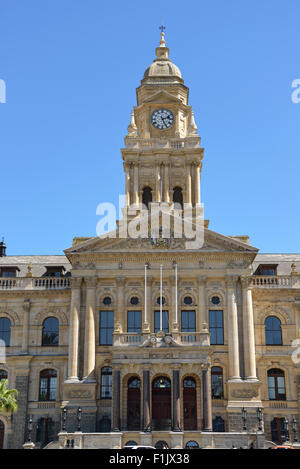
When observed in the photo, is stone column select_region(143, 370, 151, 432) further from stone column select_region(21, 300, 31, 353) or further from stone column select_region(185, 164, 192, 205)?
stone column select_region(185, 164, 192, 205)

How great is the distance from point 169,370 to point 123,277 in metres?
9.91

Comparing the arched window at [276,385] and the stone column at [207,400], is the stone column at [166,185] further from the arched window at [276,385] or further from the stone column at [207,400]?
the stone column at [207,400]

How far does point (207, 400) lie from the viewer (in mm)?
51250

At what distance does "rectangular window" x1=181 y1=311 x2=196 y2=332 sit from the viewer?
Answer: 57.5 metres

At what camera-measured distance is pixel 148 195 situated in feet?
224

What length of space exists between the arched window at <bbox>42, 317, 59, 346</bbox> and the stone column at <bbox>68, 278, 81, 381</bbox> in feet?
13.0

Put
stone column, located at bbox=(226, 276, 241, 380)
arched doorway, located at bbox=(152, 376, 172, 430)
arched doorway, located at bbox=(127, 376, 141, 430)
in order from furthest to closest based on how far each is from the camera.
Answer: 1. stone column, located at bbox=(226, 276, 241, 380)
2. arched doorway, located at bbox=(127, 376, 141, 430)
3. arched doorway, located at bbox=(152, 376, 172, 430)

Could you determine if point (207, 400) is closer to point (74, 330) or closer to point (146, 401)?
point (146, 401)

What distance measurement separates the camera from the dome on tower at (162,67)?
72.9 meters

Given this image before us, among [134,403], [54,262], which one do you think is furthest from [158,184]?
[134,403]

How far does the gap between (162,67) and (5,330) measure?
3381 centimetres

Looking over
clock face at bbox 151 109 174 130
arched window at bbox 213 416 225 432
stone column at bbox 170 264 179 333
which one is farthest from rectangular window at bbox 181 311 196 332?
clock face at bbox 151 109 174 130

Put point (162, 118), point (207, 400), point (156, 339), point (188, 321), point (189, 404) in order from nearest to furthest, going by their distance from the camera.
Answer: point (207, 400)
point (156, 339)
point (189, 404)
point (188, 321)
point (162, 118)
